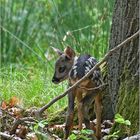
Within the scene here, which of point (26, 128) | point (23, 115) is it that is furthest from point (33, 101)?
point (26, 128)

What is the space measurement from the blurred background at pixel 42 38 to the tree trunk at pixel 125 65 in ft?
3.52

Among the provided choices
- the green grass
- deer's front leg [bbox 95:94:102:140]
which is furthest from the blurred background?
deer's front leg [bbox 95:94:102:140]

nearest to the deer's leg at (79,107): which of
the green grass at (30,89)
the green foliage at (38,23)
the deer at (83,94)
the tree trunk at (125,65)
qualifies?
the deer at (83,94)

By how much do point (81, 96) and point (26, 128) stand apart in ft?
2.08

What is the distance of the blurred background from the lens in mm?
5984

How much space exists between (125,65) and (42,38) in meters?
5.29

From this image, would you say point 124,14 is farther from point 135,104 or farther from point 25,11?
point 25,11

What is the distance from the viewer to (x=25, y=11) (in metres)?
9.17

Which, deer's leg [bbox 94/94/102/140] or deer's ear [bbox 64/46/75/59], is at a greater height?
deer's ear [bbox 64/46/75/59]

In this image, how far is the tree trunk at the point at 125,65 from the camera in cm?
439

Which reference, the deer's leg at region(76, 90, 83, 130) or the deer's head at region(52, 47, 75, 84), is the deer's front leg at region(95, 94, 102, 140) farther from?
the deer's head at region(52, 47, 75, 84)

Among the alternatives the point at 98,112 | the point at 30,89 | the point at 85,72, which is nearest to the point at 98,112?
the point at 98,112

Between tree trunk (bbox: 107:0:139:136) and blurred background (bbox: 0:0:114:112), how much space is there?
42.2 inches

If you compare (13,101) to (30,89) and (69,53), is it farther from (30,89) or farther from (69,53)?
(69,53)
